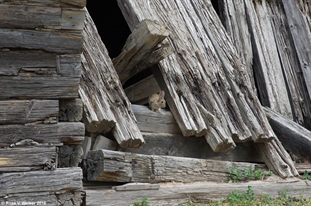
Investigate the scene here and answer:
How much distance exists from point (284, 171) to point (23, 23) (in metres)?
4.02

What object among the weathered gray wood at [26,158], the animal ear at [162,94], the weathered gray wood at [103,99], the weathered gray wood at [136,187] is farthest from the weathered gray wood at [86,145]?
the animal ear at [162,94]

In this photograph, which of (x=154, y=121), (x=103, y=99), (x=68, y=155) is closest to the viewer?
(x=68, y=155)

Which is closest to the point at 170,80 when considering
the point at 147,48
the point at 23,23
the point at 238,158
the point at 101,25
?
the point at 147,48

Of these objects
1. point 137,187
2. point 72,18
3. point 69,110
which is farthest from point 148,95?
point 72,18

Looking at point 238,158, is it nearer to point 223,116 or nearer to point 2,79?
point 223,116

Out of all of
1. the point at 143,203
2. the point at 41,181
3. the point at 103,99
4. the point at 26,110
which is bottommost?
the point at 143,203

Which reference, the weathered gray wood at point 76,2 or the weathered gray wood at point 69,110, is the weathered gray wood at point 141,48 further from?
the weathered gray wood at point 69,110

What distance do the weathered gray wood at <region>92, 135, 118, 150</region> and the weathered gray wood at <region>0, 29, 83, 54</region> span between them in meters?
1.29

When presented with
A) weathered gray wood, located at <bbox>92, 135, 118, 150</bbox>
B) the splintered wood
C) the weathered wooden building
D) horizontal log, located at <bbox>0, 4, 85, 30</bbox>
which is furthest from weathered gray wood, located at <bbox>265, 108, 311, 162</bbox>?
horizontal log, located at <bbox>0, 4, 85, 30</bbox>

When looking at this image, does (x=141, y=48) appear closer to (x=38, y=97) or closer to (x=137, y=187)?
(x=137, y=187)

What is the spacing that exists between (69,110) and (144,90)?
2.08 metres

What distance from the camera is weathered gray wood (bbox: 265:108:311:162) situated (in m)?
7.26

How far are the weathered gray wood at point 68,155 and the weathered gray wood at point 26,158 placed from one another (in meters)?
0.11

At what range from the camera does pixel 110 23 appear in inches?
415
